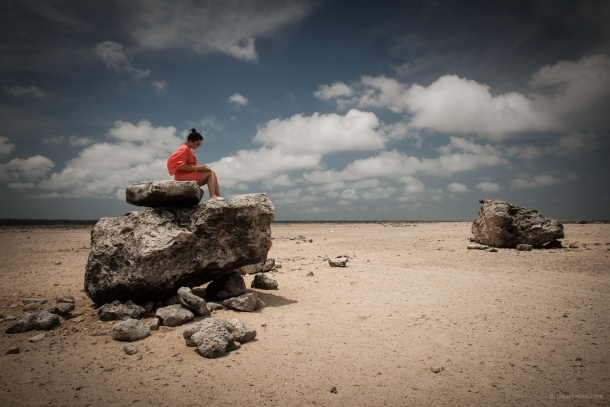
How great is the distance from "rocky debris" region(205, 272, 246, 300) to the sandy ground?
85 cm

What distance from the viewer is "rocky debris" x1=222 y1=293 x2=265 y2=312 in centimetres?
700

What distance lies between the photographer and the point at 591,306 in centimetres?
725

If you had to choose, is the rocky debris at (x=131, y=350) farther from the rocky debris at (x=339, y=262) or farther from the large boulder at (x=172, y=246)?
the rocky debris at (x=339, y=262)

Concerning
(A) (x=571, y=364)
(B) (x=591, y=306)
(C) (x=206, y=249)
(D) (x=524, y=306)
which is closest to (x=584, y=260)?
(B) (x=591, y=306)

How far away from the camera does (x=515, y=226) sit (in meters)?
16.5

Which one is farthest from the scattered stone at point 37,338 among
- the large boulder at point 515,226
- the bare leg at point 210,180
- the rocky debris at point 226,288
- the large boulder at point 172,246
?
the large boulder at point 515,226

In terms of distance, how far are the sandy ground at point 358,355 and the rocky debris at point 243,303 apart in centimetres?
25

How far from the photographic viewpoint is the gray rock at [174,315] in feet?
20.3

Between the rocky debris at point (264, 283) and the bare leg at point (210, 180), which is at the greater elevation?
the bare leg at point (210, 180)

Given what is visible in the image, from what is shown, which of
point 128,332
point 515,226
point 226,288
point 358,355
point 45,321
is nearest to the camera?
point 358,355

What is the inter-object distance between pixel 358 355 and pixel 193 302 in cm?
347

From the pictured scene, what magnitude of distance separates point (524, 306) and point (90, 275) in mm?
9796

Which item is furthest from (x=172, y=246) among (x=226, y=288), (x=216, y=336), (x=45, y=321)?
(x=216, y=336)

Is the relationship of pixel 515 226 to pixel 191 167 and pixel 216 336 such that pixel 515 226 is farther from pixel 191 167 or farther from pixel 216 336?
pixel 216 336
